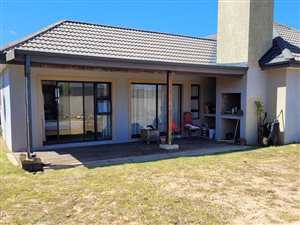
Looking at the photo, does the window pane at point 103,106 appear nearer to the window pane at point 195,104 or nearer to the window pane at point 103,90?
the window pane at point 103,90

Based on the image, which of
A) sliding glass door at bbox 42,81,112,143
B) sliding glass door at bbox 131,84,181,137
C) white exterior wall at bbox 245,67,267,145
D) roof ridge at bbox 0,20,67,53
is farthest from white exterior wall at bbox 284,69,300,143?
roof ridge at bbox 0,20,67,53

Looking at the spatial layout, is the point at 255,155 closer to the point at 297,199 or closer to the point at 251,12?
the point at 297,199

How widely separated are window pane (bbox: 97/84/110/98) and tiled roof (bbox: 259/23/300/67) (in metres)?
6.10

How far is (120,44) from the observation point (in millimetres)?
10211

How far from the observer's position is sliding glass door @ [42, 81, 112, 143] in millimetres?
9250

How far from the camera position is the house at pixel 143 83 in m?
8.57

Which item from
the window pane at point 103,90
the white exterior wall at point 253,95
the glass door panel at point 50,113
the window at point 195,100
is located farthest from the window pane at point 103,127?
the white exterior wall at point 253,95

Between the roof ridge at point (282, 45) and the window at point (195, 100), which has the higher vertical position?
the roof ridge at point (282, 45)

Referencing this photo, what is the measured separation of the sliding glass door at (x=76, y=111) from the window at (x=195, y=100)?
4127 mm

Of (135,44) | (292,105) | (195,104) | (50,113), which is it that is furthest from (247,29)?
(50,113)

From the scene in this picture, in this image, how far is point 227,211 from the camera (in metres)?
3.91

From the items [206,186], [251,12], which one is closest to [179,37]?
[251,12]

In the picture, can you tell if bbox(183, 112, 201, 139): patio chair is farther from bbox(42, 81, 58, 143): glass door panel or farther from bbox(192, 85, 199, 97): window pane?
bbox(42, 81, 58, 143): glass door panel

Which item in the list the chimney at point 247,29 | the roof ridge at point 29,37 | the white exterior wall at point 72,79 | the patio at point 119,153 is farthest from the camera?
the chimney at point 247,29
